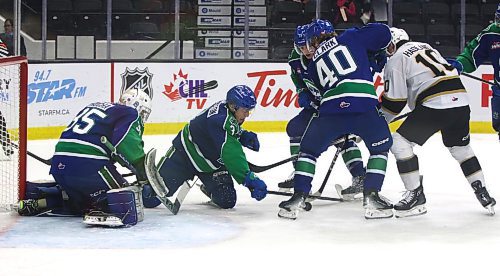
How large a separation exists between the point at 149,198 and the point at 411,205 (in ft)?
4.25

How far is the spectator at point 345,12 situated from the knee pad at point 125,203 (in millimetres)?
6043

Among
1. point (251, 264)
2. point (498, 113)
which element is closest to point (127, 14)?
point (498, 113)

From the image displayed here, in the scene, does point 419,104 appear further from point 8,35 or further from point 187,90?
point 8,35

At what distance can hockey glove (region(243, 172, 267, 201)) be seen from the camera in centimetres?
473

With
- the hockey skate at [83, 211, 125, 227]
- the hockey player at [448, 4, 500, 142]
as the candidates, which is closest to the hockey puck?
the hockey skate at [83, 211, 125, 227]

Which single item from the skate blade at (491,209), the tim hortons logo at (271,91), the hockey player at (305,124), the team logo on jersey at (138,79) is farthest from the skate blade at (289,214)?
the tim hortons logo at (271,91)

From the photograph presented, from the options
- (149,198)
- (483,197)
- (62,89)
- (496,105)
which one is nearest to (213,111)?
(149,198)

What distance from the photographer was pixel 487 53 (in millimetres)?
6375

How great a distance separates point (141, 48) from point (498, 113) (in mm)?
3753

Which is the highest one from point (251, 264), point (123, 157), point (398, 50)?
point (398, 50)

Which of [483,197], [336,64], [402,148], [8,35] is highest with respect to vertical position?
[8,35]

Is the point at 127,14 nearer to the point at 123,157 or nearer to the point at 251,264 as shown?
the point at 123,157

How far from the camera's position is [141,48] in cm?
951

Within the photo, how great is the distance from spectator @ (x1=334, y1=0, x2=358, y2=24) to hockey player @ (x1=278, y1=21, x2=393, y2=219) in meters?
5.43
